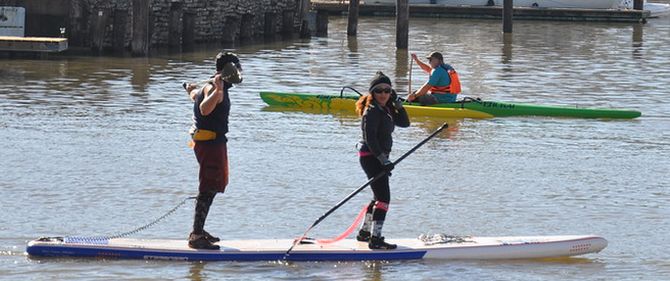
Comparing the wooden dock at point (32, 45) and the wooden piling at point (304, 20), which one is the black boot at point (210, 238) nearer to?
the wooden dock at point (32, 45)

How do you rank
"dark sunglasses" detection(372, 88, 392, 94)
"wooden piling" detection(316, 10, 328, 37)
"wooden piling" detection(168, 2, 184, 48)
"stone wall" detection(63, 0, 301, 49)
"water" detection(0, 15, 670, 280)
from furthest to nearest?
"wooden piling" detection(316, 10, 328, 37) → "wooden piling" detection(168, 2, 184, 48) → "stone wall" detection(63, 0, 301, 49) → "water" detection(0, 15, 670, 280) → "dark sunglasses" detection(372, 88, 392, 94)

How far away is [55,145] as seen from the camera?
17.6 metres

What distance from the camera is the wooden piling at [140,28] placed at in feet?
95.8

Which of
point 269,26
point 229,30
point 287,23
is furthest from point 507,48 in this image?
point 229,30

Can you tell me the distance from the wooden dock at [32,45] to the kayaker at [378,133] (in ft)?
61.5

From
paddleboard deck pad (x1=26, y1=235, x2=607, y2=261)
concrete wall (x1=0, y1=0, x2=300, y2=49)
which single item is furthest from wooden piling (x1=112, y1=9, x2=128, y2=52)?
paddleboard deck pad (x1=26, y1=235, x2=607, y2=261)

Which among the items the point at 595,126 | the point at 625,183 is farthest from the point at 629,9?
the point at 625,183

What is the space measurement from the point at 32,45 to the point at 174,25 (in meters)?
5.14

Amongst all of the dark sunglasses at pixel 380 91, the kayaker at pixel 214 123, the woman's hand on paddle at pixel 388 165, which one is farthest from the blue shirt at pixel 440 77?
the kayaker at pixel 214 123

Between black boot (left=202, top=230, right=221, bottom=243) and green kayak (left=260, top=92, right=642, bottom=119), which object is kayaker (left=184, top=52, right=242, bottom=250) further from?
green kayak (left=260, top=92, right=642, bottom=119)

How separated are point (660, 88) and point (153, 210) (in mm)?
16530

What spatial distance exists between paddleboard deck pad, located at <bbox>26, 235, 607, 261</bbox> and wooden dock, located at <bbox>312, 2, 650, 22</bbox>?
134 feet

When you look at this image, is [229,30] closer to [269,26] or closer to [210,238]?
[269,26]

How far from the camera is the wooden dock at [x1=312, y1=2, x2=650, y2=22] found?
5266 cm
